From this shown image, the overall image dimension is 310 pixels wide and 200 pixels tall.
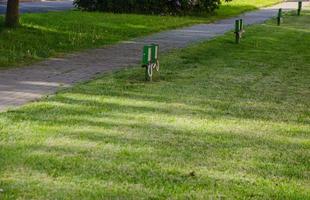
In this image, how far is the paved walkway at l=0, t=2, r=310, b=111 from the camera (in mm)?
10785

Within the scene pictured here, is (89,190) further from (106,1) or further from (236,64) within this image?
(106,1)

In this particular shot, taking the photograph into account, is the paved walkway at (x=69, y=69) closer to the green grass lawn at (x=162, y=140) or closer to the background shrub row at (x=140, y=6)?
the green grass lawn at (x=162, y=140)

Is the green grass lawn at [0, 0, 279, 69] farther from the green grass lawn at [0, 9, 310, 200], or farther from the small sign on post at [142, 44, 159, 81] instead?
the green grass lawn at [0, 9, 310, 200]

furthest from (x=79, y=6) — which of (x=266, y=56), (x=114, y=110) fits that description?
(x=114, y=110)

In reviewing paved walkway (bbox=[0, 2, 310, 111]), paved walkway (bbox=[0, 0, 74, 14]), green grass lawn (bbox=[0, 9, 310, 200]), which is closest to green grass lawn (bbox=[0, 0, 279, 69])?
paved walkway (bbox=[0, 2, 310, 111])

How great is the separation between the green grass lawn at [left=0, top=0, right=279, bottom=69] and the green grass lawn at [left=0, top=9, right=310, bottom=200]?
3.24m

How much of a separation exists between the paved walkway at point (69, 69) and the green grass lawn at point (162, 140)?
18.9 inches

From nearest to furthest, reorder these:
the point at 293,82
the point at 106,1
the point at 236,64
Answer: the point at 293,82 → the point at 236,64 → the point at 106,1

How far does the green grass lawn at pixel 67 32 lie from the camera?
16.0m

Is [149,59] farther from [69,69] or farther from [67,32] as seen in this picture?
[67,32]

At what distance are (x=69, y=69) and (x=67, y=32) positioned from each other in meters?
6.99

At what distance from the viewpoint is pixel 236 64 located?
16594mm

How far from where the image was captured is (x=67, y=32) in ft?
68.2

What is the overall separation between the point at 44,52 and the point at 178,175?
A: 10.4m
